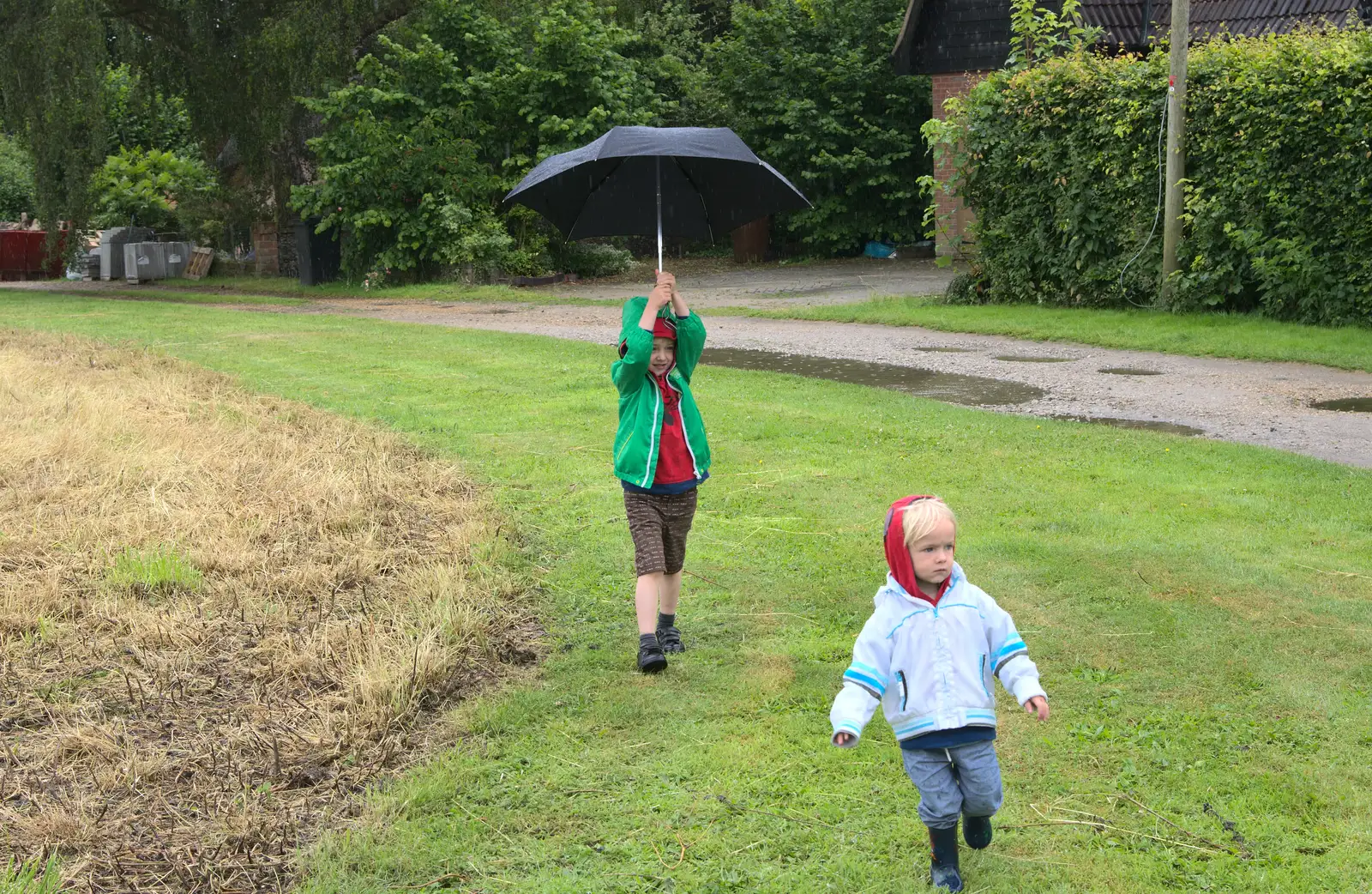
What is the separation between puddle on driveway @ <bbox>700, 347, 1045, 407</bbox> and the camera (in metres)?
11.6

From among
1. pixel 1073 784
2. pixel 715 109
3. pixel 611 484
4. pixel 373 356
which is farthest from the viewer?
pixel 715 109

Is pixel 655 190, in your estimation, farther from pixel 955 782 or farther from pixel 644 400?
pixel 955 782

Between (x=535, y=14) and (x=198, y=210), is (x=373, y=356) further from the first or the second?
(x=198, y=210)

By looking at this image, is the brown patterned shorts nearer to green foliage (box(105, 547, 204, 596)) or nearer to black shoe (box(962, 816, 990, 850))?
black shoe (box(962, 816, 990, 850))

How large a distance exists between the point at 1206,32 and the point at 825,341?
9.75 m

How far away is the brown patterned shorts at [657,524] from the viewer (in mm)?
5340

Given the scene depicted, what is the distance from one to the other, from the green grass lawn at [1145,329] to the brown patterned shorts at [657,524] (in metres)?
9.22

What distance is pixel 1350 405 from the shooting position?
10539 millimetres

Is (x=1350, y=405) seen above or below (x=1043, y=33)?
below

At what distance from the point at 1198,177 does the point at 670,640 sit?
39.8ft

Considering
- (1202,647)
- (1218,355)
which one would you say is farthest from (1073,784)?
(1218,355)

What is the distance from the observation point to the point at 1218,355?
13.3 m

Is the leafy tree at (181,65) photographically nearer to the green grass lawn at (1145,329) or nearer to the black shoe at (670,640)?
→ the green grass lawn at (1145,329)

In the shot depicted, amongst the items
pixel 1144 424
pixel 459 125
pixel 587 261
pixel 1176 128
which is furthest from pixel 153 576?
pixel 587 261
